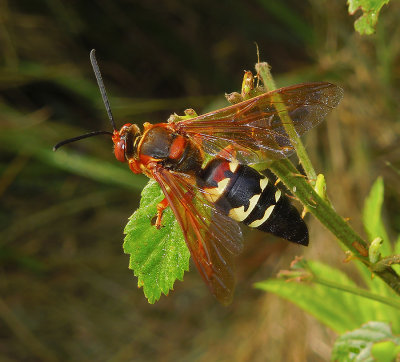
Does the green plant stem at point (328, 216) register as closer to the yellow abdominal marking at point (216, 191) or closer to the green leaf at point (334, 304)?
the yellow abdominal marking at point (216, 191)

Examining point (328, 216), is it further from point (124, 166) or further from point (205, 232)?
point (124, 166)

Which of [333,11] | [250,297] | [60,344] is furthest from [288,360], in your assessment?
[333,11]

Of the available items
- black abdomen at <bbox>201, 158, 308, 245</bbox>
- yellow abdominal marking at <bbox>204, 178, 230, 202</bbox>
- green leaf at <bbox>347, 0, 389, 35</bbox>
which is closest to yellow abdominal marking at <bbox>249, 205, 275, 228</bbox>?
black abdomen at <bbox>201, 158, 308, 245</bbox>

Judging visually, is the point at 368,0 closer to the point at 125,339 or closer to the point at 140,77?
the point at 140,77

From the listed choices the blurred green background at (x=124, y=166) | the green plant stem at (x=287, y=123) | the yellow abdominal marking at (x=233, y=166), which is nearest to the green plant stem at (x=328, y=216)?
the green plant stem at (x=287, y=123)

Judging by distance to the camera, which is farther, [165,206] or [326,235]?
[326,235]
